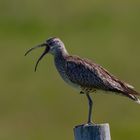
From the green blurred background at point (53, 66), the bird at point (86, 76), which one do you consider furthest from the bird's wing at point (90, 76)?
the green blurred background at point (53, 66)

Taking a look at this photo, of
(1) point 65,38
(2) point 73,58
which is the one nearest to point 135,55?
(1) point 65,38

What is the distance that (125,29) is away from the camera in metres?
35.8

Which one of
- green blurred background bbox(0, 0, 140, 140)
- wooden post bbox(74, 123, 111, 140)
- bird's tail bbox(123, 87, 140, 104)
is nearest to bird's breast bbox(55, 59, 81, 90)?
bird's tail bbox(123, 87, 140, 104)

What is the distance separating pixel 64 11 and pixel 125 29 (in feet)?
11.6

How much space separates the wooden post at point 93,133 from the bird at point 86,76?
2.31 m

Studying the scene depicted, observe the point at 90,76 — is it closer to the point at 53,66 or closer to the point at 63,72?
the point at 63,72

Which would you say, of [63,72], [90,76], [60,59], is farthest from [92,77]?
[60,59]

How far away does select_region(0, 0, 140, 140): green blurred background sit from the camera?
81.0 feet

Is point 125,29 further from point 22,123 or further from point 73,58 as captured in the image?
point 73,58

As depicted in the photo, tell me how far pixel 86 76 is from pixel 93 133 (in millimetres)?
3257

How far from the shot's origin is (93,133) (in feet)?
36.2

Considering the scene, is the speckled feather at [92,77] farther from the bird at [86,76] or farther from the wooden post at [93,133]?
the wooden post at [93,133]

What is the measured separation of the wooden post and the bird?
2305 mm

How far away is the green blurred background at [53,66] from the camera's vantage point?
24703 millimetres
